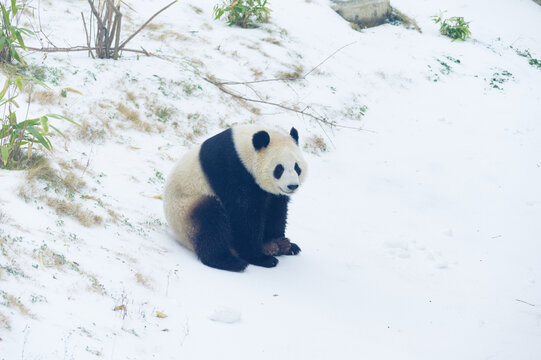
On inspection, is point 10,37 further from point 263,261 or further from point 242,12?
point 242,12

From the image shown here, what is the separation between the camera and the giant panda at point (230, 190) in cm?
489

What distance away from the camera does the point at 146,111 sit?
7180mm

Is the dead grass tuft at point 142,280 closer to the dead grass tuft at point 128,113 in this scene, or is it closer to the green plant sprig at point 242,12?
the dead grass tuft at point 128,113

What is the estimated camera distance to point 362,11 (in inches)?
448

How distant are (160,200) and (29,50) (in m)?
2.72

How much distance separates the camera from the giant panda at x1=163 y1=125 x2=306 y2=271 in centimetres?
489

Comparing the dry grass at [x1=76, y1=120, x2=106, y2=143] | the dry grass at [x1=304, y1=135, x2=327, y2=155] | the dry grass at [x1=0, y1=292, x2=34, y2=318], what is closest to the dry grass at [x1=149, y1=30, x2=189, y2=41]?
the dry grass at [x1=304, y1=135, x2=327, y2=155]

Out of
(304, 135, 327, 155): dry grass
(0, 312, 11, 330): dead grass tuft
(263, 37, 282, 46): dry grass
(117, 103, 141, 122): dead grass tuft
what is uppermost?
(0, 312, 11, 330): dead grass tuft

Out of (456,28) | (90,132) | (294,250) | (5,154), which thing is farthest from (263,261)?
(456,28)

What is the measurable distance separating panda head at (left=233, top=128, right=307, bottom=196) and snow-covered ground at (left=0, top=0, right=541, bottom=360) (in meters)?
0.82

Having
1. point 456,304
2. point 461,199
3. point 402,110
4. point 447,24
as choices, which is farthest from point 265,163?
point 447,24

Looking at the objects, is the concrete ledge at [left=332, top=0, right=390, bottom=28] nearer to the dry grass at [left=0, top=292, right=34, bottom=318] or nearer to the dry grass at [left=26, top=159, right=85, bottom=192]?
the dry grass at [left=26, top=159, right=85, bottom=192]

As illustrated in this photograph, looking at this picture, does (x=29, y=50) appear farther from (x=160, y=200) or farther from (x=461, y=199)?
(x=461, y=199)

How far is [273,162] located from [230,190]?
0.45m
